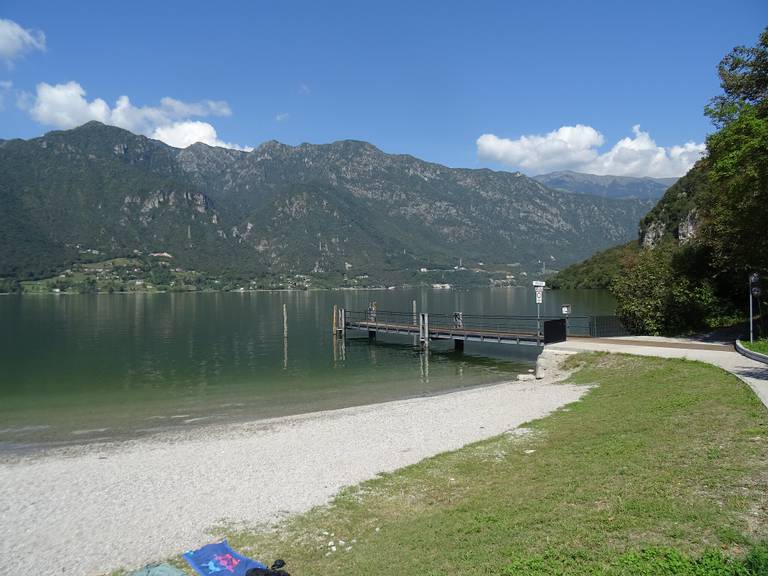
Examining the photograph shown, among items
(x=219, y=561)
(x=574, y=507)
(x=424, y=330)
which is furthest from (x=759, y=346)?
(x=424, y=330)

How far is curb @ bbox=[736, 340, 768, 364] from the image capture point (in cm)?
1814

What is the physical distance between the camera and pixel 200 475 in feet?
43.1

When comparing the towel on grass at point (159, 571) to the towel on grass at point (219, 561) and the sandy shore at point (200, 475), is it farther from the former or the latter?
the sandy shore at point (200, 475)

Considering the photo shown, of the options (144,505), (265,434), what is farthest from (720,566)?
(265,434)

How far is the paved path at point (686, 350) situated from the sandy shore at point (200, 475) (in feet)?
17.5

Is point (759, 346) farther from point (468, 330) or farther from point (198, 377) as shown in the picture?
point (198, 377)

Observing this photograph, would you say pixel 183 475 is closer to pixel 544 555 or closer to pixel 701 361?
pixel 544 555

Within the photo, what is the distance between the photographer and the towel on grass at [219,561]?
7.78 m

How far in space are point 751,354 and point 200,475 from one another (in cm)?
2026

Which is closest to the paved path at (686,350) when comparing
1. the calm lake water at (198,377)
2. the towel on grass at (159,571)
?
the calm lake water at (198,377)

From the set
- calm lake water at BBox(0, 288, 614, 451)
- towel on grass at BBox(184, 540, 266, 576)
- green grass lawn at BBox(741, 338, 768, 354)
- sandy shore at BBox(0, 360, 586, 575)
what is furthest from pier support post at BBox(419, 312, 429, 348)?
towel on grass at BBox(184, 540, 266, 576)

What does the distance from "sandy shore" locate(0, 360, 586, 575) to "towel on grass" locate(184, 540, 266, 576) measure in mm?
614

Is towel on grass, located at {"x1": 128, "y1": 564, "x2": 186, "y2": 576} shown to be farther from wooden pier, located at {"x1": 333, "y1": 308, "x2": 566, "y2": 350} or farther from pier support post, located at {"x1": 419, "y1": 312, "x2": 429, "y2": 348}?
pier support post, located at {"x1": 419, "y1": 312, "x2": 429, "y2": 348}

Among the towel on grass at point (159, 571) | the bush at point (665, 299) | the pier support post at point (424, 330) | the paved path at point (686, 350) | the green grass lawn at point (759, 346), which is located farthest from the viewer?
the pier support post at point (424, 330)
